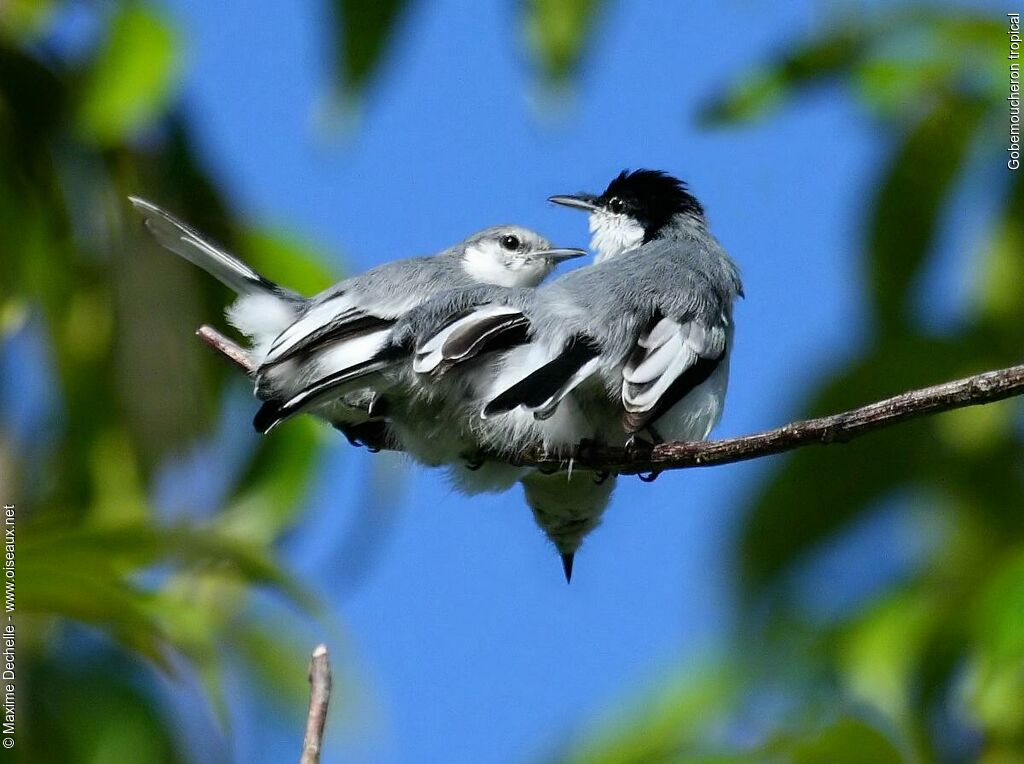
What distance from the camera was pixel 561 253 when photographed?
361 cm

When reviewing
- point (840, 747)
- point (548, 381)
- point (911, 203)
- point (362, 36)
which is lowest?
point (840, 747)

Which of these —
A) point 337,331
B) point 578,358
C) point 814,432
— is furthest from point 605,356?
point 814,432

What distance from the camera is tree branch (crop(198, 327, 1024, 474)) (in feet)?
7.07

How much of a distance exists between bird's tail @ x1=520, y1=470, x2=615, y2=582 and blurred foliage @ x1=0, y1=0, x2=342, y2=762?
59 centimetres

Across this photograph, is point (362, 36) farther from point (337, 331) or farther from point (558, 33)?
point (337, 331)

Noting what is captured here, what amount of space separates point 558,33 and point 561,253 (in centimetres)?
91

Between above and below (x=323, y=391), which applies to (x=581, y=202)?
above

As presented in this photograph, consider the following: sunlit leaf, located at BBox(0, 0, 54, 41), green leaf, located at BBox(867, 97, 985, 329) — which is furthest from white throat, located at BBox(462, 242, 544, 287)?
sunlit leaf, located at BBox(0, 0, 54, 41)

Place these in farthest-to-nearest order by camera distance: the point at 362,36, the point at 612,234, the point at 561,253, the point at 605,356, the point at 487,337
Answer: the point at 362,36, the point at 612,234, the point at 561,253, the point at 605,356, the point at 487,337

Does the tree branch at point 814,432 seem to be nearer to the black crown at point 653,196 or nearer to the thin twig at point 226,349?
the thin twig at point 226,349

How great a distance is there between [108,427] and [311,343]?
150cm

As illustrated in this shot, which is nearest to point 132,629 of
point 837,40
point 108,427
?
point 108,427

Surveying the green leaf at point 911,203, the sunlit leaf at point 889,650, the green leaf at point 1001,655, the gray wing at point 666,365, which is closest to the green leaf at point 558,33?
the green leaf at point 911,203

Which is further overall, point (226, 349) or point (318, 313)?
point (226, 349)
